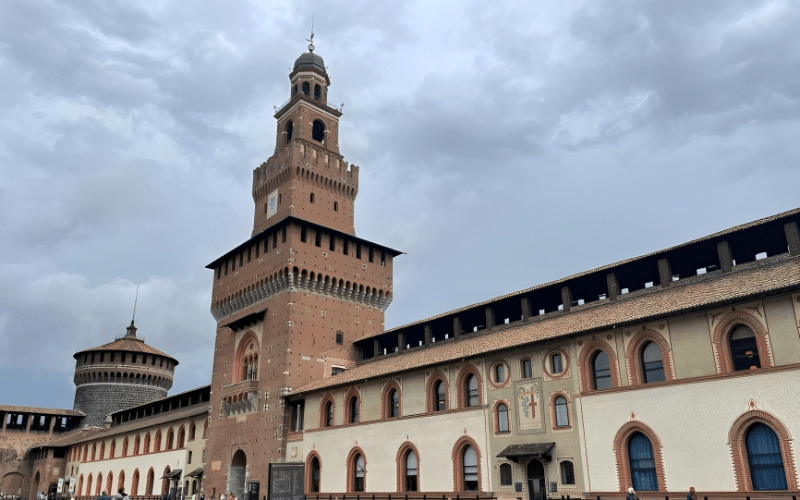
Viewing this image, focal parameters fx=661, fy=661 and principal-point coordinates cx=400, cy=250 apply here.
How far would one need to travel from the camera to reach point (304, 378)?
150ft

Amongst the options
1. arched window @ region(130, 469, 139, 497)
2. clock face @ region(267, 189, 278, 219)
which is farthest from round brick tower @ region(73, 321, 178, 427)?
clock face @ region(267, 189, 278, 219)

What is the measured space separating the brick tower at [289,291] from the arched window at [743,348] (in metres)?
28.6

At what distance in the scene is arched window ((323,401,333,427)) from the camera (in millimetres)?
42656

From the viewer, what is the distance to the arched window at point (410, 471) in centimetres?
3597

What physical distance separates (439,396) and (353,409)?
7403 mm

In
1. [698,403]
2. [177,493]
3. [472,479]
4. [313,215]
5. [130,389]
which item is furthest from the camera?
[130,389]

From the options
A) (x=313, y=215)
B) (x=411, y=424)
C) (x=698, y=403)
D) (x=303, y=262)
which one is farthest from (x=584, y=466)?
(x=313, y=215)

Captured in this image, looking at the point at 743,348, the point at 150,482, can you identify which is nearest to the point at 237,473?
the point at 150,482

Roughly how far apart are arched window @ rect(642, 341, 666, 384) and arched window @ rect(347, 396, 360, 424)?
742 inches

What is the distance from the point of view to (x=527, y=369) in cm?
3188

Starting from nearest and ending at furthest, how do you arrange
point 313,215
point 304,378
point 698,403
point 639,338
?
point 698,403
point 639,338
point 304,378
point 313,215

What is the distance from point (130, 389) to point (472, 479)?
6304 centimetres

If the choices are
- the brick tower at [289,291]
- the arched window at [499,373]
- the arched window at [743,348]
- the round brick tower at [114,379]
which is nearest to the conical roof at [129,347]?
the round brick tower at [114,379]

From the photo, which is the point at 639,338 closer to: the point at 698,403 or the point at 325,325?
the point at 698,403
